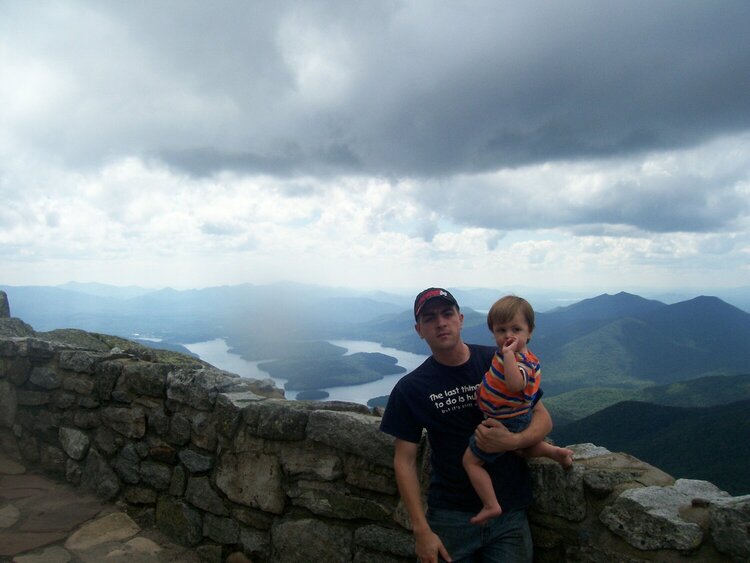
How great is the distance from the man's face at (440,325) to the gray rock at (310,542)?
1.76 m

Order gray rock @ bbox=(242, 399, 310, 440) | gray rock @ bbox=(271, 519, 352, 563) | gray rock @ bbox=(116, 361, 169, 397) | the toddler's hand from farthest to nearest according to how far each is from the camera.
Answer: gray rock @ bbox=(116, 361, 169, 397)
gray rock @ bbox=(242, 399, 310, 440)
gray rock @ bbox=(271, 519, 352, 563)
the toddler's hand

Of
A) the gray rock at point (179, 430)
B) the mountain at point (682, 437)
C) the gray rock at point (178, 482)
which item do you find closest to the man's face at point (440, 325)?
the gray rock at point (179, 430)

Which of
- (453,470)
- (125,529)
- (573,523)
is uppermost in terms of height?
(453,470)

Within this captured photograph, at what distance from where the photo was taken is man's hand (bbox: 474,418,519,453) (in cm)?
243

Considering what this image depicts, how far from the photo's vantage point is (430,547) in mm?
2564

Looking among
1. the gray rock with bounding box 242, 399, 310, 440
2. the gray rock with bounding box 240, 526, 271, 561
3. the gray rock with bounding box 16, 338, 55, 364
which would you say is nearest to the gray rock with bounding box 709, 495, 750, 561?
the gray rock with bounding box 242, 399, 310, 440

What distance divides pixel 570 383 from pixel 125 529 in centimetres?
8775

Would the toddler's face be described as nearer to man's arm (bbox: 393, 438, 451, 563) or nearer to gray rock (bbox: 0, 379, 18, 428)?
man's arm (bbox: 393, 438, 451, 563)

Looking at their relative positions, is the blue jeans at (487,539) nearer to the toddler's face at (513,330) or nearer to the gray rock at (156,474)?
the toddler's face at (513,330)

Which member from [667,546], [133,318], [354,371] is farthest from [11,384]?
[133,318]

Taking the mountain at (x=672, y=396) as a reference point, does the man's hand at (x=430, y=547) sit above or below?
above

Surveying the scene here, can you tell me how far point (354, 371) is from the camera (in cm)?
6562

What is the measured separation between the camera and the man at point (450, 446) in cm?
260

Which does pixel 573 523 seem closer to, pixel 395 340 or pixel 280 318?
pixel 395 340
